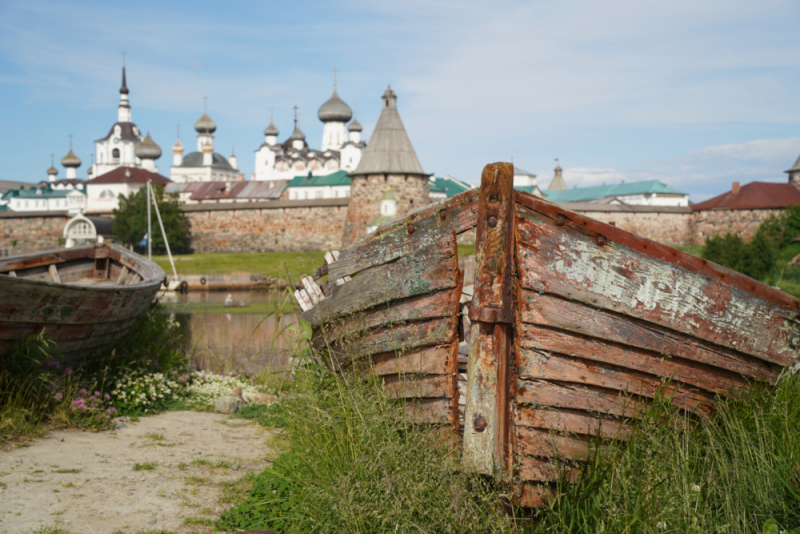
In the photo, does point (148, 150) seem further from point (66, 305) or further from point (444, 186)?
point (66, 305)

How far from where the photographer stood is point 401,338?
3.03 metres

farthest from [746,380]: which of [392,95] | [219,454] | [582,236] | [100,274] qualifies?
[392,95]

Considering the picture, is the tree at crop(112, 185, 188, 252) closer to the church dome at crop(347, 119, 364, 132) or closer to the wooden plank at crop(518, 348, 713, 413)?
the church dome at crop(347, 119, 364, 132)

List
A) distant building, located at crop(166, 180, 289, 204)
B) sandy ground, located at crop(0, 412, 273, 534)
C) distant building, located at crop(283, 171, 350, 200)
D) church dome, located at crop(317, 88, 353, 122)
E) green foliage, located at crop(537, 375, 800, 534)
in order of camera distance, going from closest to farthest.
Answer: green foliage, located at crop(537, 375, 800, 534) < sandy ground, located at crop(0, 412, 273, 534) < distant building, located at crop(283, 171, 350, 200) < distant building, located at crop(166, 180, 289, 204) < church dome, located at crop(317, 88, 353, 122)

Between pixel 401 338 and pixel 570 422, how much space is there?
851 millimetres

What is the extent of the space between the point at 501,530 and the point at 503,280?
3.17ft

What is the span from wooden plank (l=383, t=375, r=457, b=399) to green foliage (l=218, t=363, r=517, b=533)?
0.25 feet

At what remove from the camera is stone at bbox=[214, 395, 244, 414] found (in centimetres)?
608

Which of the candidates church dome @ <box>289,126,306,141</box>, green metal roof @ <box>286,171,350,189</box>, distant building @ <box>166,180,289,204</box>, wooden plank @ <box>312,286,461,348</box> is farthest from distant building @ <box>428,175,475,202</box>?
wooden plank @ <box>312,286,461,348</box>

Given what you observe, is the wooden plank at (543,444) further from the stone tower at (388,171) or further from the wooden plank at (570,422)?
the stone tower at (388,171)

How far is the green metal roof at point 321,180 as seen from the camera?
56625mm

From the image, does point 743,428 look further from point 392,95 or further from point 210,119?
point 210,119

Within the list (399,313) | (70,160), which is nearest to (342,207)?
(399,313)

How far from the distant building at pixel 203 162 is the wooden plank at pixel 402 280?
7764cm
